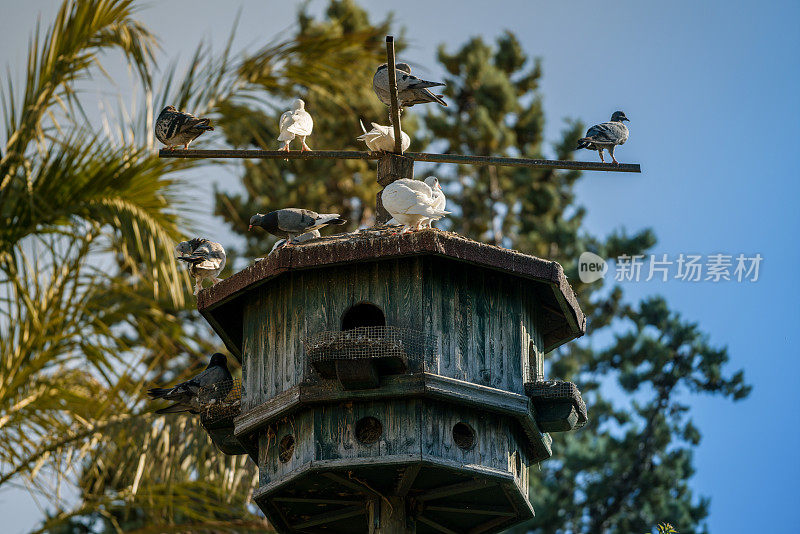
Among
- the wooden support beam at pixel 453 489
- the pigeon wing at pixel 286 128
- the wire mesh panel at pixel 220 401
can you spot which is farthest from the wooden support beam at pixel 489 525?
the pigeon wing at pixel 286 128

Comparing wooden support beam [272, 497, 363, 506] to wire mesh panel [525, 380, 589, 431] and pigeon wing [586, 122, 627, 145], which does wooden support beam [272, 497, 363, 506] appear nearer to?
wire mesh panel [525, 380, 589, 431]

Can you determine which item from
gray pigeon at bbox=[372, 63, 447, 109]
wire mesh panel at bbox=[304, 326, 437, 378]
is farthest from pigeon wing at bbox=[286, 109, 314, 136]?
wire mesh panel at bbox=[304, 326, 437, 378]

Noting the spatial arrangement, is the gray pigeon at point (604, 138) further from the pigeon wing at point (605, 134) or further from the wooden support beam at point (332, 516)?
the wooden support beam at point (332, 516)

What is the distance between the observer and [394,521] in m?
8.84

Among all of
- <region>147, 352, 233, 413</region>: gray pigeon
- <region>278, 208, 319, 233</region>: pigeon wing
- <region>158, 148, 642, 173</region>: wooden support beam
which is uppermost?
<region>158, 148, 642, 173</region>: wooden support beam

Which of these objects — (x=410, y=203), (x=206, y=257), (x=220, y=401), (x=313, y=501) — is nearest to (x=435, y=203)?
(x=410, y=203)

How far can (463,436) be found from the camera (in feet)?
28.3

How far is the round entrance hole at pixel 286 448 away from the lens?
8.76m

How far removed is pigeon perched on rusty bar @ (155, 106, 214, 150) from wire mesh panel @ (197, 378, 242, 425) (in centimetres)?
170

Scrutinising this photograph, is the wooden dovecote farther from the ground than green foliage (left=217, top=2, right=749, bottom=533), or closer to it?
closer to it

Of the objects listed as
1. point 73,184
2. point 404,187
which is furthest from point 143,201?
point 404,187

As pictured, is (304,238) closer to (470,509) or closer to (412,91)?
(412,91)

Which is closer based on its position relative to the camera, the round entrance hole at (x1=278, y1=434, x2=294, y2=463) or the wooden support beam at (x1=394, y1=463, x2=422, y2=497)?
the wooden support beam at (x1=394, y1=463, x2=422, y2=497)

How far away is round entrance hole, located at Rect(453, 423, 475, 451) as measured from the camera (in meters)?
8.58
